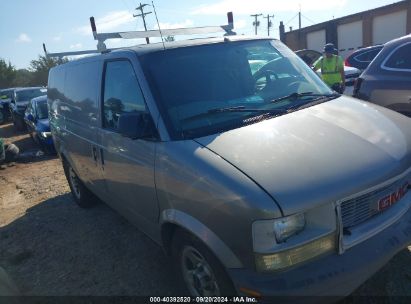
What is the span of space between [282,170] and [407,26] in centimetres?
3115

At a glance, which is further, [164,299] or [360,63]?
[360,63]

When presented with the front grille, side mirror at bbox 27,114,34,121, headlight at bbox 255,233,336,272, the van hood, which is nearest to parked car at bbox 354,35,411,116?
the van hood

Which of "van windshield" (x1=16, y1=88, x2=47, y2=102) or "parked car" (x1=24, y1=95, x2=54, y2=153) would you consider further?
"van windshield" (x1=16, y1=88, x2=47, y2=102)

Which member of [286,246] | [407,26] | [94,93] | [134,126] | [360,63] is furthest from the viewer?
[407,26]

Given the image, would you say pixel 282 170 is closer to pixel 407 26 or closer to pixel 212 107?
pixel 212 107

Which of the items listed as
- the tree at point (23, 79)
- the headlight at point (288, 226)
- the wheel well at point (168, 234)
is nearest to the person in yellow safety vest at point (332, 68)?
the wheel well at point (168, 234)

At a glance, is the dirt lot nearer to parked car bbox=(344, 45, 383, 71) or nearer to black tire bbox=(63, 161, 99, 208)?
black tire bbox=(63, 161, 99, 208)

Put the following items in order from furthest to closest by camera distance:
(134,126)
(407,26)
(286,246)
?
(407,26) < (134,126) < (286,246)

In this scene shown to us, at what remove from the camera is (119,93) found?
11.6ft

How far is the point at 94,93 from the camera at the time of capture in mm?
4035

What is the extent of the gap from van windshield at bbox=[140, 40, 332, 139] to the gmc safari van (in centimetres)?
1

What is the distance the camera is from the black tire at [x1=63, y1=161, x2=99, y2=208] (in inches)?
217

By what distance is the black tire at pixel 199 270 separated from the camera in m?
2.40

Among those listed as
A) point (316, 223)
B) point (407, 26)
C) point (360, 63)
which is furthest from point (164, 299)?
point (407, 26)
